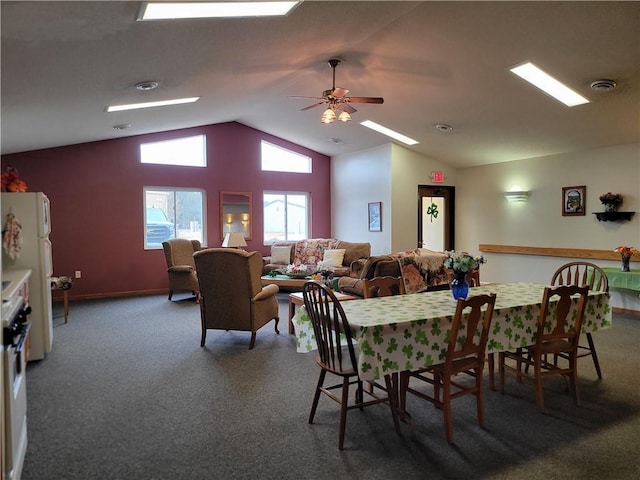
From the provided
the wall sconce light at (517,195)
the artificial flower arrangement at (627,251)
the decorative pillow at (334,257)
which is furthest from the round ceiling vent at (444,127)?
the artificial flower arrangement at (627,251)

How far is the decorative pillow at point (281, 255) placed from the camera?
8109mm

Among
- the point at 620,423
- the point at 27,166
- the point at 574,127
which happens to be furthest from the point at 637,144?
the point at 27,166

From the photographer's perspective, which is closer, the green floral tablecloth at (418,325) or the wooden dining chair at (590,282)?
the green floral tablecloth at (418,325)

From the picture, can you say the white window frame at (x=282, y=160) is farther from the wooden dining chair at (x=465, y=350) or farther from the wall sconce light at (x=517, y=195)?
the wooden dining chair at (x=465, y=350)

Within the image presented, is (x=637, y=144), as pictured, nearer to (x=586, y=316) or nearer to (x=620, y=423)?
(x=586, y=316)

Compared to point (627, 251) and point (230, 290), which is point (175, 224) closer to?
point (230, 290)

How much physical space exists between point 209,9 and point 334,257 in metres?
5.12

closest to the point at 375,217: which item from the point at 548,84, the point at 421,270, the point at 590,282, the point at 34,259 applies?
the point at 421,270

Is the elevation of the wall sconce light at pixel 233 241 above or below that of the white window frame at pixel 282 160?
below

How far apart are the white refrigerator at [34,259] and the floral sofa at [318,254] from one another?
152 inches

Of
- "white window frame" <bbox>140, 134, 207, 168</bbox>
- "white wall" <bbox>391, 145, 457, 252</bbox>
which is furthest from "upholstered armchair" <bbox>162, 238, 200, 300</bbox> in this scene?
"white wall" <bbox>391, 145, 457, 252</bbox>

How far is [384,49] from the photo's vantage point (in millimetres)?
4570

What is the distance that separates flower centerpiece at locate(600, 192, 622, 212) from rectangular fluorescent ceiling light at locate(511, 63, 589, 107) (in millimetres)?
1566

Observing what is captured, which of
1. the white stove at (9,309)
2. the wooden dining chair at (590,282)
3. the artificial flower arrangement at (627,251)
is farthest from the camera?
the artificial flower arrangement at (627,251)
